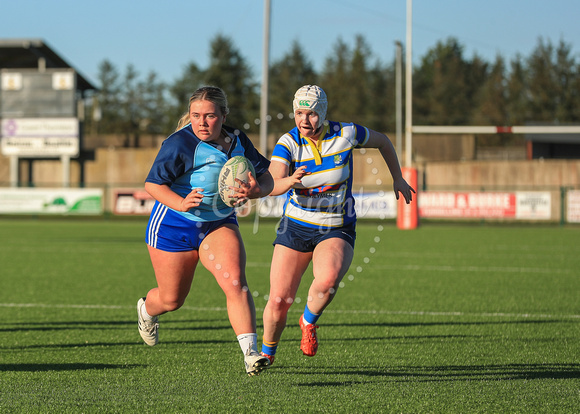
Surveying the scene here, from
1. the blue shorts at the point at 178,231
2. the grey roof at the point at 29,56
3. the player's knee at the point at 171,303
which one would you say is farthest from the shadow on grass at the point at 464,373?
the grey roof at the point at 29,56

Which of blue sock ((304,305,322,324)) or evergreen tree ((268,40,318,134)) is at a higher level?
evergreen tree ((268,40,318,134))

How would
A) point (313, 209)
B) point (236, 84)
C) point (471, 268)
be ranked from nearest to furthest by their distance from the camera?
1. point (313, 209)
2. point (471, 268)
3. point (236, 84)

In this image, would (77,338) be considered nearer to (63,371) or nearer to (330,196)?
(63,371)

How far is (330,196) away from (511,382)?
71.8 inches

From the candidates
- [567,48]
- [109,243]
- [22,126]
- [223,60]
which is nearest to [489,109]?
[223,60]

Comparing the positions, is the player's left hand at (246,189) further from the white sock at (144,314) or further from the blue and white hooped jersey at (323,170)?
the white sock at (144,314)

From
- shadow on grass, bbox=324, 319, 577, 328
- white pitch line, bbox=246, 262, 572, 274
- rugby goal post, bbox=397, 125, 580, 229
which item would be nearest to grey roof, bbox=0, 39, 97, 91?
rugby goal post, bbox=397, 125, 580, 229

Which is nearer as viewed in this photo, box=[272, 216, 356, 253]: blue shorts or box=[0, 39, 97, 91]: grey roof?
box=[272, 216, 356, 253]: blue shorts

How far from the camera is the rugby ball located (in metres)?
4.87

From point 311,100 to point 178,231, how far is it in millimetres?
1305

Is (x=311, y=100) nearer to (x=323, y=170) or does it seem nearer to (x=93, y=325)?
(x=323, y=170)

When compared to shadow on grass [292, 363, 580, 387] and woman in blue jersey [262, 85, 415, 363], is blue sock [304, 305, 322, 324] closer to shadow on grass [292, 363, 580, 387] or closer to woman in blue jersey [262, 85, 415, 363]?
woman in blue jersey [262, 85, 415, 363]

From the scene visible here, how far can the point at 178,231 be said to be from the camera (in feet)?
17.3

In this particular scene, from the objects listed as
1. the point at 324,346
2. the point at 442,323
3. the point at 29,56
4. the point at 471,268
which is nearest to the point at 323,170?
the point at 324,346
